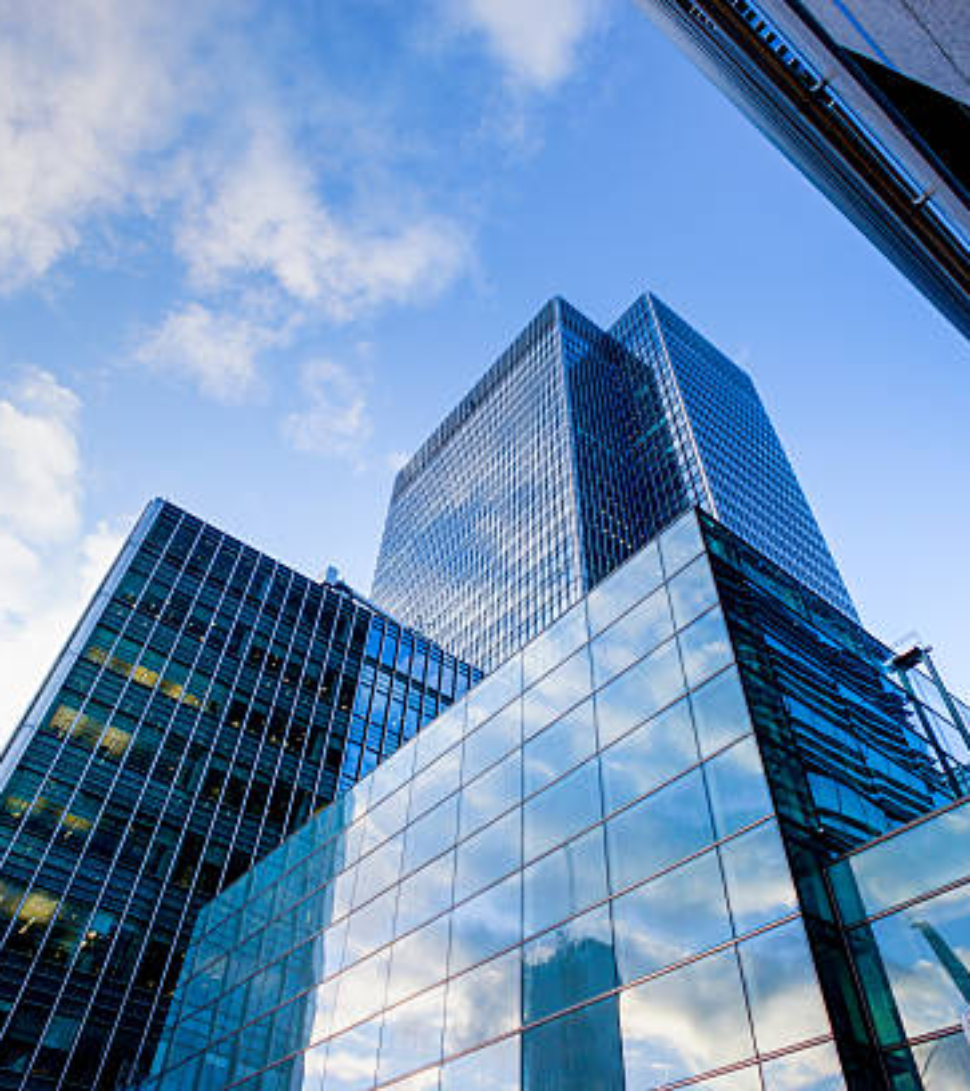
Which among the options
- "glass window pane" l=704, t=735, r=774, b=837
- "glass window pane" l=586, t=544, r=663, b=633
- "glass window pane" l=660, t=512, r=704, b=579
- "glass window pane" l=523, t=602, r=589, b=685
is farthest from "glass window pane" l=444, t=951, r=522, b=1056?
"glass window pane" l=660, t=512, r=704, b=579

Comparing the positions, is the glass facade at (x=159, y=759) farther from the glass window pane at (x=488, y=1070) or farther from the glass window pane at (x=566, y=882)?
the glass window pane at (x=566, y=882)

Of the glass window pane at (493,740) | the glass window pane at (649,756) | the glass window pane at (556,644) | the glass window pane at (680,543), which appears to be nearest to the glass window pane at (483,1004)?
the glass window pane at (649,756)

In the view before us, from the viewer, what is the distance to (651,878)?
14.6 metres

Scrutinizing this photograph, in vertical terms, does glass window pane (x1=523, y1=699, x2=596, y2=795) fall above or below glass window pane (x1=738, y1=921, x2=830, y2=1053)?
above

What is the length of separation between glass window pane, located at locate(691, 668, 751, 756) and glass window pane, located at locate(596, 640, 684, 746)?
2.70 feet

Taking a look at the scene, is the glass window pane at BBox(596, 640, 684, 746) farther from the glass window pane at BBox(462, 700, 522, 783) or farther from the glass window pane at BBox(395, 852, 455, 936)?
the glass window pane at BBox(395, 852, 455, 936)

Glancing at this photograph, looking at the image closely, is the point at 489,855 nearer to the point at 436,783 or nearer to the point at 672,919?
the point at 436,783

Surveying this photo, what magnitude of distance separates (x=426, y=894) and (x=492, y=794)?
3124 millimetres

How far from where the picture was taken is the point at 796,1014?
11203mm

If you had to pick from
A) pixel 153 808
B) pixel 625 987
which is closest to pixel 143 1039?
pixel 153 808

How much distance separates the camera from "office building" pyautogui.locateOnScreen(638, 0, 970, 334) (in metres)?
7.66

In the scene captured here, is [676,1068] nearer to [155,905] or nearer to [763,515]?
[155,905]

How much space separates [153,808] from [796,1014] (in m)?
39.9

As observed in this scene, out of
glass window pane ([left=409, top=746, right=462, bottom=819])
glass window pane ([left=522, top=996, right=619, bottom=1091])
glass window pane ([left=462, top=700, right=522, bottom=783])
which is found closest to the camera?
glass window pane ([left=522, top=996, right=619, bottom=1091])
